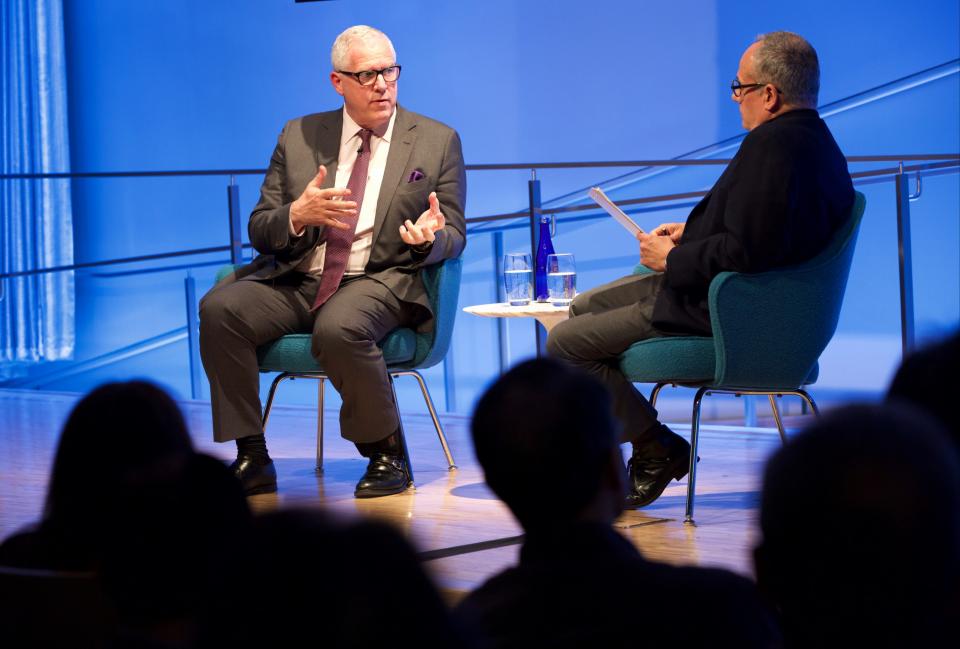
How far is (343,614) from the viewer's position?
583mm

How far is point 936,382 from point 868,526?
0.33m

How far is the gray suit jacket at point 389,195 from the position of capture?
10.5ft

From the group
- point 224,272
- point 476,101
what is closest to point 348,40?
point 224,272

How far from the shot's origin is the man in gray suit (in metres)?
3.07

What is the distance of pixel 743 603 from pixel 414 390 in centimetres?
596

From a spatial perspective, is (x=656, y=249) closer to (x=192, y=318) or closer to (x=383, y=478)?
(x=383, y=478)

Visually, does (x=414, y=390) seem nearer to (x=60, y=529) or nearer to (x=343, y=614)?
(x=60, y=529)

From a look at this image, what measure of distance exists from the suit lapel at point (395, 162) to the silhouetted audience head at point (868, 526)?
8.24 feet

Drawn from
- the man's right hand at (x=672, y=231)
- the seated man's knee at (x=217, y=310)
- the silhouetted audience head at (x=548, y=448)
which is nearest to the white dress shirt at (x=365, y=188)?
the seated man's knee at (x=217, y=310)

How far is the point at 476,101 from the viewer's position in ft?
23.0

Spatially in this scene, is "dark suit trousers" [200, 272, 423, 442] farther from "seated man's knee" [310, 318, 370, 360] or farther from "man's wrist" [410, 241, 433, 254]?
"man's wrist" [410, 241, 433, 254]

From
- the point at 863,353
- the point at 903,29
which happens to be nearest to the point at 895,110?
the point at 903,29

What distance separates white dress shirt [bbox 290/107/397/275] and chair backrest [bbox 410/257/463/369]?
20 centimetres

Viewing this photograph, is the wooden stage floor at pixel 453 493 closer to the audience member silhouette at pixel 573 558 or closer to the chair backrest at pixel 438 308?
the chair backrest at pixel 438 308
